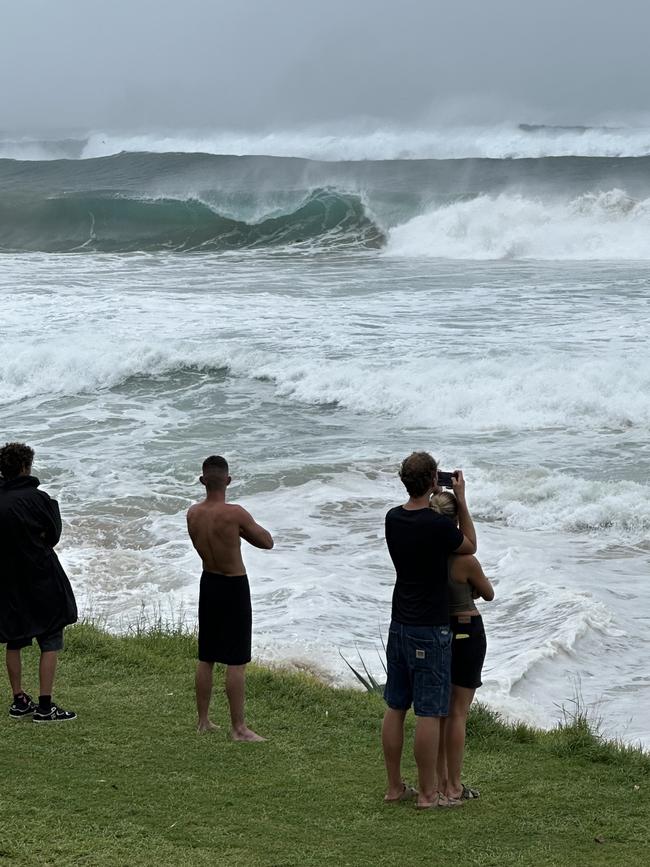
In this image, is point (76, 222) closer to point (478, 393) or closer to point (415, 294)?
point (415, 294)

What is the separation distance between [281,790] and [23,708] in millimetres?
1680

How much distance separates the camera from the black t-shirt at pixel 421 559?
4832mm

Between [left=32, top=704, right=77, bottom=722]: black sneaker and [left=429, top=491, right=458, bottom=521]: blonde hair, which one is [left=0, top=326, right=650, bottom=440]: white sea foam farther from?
[left=429, top=491, right=458, bottom=521]: blonde hair

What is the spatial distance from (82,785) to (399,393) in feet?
43.1

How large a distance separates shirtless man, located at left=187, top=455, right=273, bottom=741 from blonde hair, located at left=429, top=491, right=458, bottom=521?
121 cm

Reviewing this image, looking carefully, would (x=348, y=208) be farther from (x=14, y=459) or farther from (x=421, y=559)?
(x=421, y=559)

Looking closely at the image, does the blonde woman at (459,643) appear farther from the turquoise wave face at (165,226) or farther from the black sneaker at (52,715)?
the turquoise wave face at (165,226)

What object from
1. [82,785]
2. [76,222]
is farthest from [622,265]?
[82,785]

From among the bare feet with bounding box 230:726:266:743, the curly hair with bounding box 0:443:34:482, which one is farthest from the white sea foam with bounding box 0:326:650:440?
the curly hair with bounding box 0:443:34:482

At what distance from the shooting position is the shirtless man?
19.1 ft

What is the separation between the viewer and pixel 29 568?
5.87 m

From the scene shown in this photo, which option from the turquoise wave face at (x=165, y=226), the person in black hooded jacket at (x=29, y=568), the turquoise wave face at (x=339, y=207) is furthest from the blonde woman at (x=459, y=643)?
the turquoise wave face at (x=165, y=226)

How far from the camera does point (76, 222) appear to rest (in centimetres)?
4188

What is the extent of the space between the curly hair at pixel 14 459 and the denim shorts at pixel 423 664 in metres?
2.18
